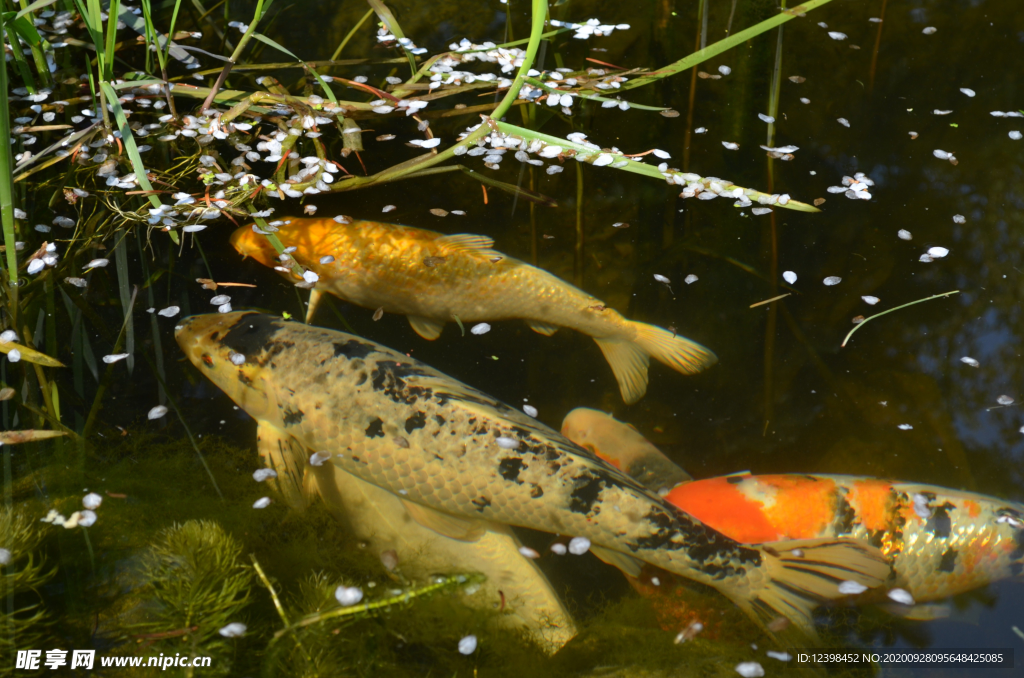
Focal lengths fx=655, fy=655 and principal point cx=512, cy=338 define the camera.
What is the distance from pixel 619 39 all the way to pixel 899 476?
10.7ft

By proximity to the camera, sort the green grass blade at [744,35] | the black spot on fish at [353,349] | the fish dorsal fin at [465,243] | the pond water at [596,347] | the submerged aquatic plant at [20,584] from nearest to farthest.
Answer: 1. the submerged aquatic plant at [20,584]
2. the pond water at [596,347]
3. the black spot on fish at [353,349]
4. the green grass blade at [744,35]
5. the fish dorsal fin at [465,243]

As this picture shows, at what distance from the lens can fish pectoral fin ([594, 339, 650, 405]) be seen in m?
2.70

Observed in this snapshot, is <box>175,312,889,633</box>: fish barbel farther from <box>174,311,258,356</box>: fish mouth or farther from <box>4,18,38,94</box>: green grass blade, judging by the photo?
<box>4,18,38,94</box>: green grass blade

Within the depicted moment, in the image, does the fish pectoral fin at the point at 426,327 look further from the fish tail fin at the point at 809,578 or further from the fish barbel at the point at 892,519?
the fish tail fin at the point at 809,578

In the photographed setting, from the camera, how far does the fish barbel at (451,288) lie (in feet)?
9.17

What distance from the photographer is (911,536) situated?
85.3 inches

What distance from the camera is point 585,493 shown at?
2193mm

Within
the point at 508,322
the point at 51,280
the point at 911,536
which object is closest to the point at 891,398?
the point at 911,536

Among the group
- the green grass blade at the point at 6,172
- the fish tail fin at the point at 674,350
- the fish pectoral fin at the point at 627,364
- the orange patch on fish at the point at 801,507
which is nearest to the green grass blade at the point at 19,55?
the green grass blade at the point at 6,172

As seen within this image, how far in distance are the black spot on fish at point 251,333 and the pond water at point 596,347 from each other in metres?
0.21

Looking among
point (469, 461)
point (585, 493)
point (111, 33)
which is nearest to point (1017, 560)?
point (585, 493)

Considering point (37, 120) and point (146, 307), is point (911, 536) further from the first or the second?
point (37, 120)

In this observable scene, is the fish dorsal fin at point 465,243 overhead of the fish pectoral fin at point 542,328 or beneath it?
overhead

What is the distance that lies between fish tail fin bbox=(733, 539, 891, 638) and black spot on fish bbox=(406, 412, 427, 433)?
1187 millimetres
